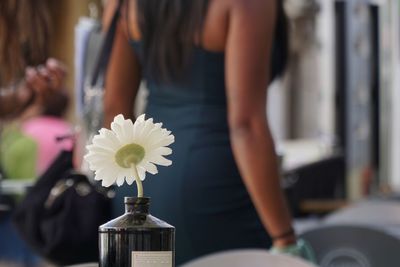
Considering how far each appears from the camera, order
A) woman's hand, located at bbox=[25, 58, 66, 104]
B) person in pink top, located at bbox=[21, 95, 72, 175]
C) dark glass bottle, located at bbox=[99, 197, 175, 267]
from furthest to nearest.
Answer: person in pink top, located at bbox=[21, 95, 72, 175] → woman's hand, located at bbox=[25, 58, 66, 104] → dark glass bottle, located at bbox=[99, 197, 175, 267]

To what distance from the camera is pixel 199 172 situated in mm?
2309

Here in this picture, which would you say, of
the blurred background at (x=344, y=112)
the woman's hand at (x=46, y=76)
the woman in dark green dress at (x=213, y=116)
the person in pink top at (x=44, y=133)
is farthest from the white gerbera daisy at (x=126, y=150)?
the blurred background at (x=344, y=112)

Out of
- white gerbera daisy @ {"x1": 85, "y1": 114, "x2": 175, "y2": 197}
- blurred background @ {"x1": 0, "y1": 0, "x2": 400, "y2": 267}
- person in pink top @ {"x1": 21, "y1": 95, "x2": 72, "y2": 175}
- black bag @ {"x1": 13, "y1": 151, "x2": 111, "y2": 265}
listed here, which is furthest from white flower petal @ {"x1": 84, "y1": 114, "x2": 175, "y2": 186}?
blurred background @ {"x1": 0, "y1": 0, "x2": 400, "y2": 267}

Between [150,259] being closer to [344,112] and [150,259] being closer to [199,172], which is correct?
[199,172]

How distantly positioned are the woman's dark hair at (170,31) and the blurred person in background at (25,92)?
67 centimetres

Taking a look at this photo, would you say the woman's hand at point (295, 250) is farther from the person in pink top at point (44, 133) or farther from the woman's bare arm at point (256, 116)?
the person in pink top at point (44, 133)

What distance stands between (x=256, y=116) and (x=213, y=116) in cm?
9

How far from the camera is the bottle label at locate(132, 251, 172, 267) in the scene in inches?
46.9

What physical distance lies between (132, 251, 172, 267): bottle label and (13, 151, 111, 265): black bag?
1.21m

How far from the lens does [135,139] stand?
48.3 inches

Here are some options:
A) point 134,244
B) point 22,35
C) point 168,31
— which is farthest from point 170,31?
point 134,244

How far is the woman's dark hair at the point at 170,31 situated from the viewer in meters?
2.28

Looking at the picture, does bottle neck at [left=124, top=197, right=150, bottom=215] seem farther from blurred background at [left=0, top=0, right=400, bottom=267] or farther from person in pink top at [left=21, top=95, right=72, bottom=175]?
blurred background at [left=0, top=0, right=400, bottom=267]

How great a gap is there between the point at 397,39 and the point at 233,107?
6.38 m
